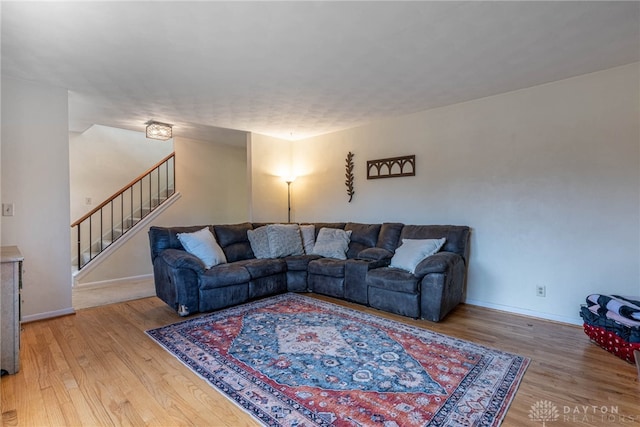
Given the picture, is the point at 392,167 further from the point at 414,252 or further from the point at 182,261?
the point at 182,261

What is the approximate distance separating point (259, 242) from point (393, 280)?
195cm

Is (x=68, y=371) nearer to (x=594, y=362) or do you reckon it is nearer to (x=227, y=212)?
(x=594, y=362)

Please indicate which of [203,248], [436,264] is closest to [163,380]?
[203,248]

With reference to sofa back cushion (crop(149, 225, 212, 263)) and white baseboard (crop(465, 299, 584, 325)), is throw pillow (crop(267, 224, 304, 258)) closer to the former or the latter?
sofa back cushion (crop(149, 225, 212, 263))

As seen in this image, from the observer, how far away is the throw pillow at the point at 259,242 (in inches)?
164

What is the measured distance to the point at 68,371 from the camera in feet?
6.84

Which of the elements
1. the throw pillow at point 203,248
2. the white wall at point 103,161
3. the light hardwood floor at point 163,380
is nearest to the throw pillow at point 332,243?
the throw pillow at point 203,248

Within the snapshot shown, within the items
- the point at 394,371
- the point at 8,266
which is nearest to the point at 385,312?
the point at 394,371

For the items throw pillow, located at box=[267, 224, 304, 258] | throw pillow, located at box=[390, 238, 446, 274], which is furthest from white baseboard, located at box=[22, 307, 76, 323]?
throw pillow, located at box=[390, 238, 446, 274]

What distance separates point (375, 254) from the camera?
12.3ft

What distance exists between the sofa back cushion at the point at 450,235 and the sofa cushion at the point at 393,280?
0.59 m

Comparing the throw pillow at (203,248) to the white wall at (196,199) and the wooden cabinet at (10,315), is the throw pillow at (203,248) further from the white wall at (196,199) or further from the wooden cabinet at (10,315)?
the white wall at (196,199)

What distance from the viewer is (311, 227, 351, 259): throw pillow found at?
4145mm

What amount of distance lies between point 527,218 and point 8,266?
4.42m
